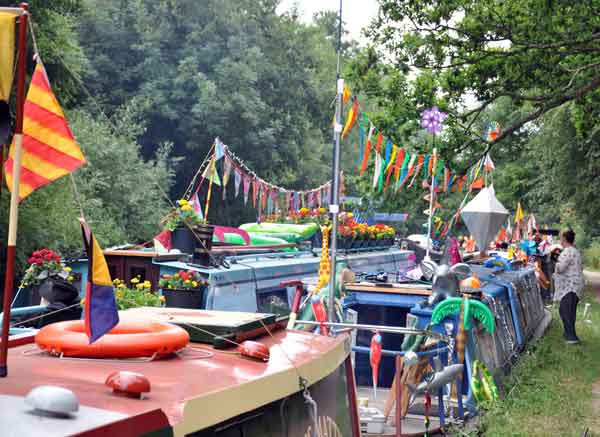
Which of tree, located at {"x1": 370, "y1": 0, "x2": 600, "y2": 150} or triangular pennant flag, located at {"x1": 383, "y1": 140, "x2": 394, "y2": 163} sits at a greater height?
tree, located at {"x1": 370, "y1": 0, "x2": 600, "y2": 150}

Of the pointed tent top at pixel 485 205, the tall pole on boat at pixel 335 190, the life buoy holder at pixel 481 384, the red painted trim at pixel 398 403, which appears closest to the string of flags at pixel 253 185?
the pointed tent top at pixel 485 205

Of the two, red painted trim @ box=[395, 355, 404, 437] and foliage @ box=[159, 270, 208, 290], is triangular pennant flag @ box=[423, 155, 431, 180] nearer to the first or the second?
foliage @ box=[159, 270, 208, 290]

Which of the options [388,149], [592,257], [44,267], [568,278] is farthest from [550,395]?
[592,257]

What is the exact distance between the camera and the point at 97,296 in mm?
2570

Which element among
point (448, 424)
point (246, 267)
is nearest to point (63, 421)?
point (448, 424)

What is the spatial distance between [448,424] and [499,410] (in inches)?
36.4

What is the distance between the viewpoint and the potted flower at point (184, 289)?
8.78 m

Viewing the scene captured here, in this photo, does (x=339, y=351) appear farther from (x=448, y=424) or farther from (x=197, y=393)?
(x=448, y=424)

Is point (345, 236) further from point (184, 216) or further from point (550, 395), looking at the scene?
point (550, 395)

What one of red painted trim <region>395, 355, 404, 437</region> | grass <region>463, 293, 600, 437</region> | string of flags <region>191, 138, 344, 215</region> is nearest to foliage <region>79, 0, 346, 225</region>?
string of flags <region>191, 138, 344, 215</region>

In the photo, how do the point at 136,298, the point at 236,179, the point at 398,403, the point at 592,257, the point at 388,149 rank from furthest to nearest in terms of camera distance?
the point at 592,257 < the point at 236,179 < the point at 388,149 < the point at 136,298 < the point at 398,403

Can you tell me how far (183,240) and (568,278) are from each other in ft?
23.5

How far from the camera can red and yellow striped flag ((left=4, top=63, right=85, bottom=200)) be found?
269 cm

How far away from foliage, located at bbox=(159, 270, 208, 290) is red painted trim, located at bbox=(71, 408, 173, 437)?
676cm
